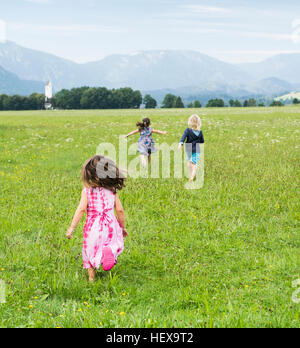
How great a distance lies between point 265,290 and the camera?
4.92 metres

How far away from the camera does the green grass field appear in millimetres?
4309

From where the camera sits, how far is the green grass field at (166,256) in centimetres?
431

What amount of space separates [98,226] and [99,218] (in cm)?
11

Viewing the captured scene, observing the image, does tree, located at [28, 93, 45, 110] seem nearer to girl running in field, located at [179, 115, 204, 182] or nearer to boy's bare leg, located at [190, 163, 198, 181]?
girl running in field, located at [179, 115, 204, 182]

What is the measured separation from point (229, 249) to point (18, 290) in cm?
338

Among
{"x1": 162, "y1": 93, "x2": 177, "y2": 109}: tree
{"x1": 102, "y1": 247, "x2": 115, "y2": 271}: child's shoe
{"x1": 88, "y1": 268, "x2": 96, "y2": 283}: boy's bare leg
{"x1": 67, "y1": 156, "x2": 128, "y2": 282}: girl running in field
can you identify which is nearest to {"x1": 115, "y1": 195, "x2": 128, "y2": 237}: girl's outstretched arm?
{"x1": 67, "y1": 156, "x2": 128, "y2": 282}: girl running in field

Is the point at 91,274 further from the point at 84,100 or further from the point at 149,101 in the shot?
the point at 149,101

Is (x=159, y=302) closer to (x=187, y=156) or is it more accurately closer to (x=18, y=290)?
(x=18, y=290)

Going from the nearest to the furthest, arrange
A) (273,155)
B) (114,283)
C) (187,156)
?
(114,283), (187,156), (273,155)

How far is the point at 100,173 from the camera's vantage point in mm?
5129

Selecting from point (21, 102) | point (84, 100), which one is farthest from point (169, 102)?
point (21, 102)

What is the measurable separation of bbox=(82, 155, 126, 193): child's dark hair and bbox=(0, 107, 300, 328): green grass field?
1.28 m
